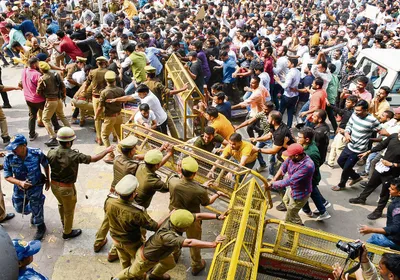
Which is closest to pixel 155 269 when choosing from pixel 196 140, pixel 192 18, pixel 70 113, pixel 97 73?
pixel 196 140

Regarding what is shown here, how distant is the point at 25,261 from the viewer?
3598 mm

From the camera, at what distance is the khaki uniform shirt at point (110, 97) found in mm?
6792

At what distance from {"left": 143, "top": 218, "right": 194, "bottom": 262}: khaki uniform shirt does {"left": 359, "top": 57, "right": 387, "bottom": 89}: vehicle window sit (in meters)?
6.70

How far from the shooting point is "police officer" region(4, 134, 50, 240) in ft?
15.7

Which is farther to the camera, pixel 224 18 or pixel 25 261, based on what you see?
pixel 224 18

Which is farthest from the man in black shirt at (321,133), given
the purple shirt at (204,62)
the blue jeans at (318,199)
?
the purple shirt at (204,62)

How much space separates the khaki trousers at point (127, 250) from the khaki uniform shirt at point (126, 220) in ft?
0.20

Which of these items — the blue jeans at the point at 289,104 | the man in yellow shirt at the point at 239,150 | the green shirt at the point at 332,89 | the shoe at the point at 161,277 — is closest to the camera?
the shoe at the point at 161,277

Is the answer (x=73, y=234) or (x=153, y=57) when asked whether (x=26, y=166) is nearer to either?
(x=73, y=234)

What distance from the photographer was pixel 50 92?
729 centimetres

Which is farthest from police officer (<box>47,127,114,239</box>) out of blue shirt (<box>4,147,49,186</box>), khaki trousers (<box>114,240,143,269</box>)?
khaki trousers (<box>114,240,143,269</box>)

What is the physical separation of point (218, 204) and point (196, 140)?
1079mm

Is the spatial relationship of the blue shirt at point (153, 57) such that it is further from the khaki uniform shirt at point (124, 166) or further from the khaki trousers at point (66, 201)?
the khaki trousers at point (66, 201)

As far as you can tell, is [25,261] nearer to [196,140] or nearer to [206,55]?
[196,140]
